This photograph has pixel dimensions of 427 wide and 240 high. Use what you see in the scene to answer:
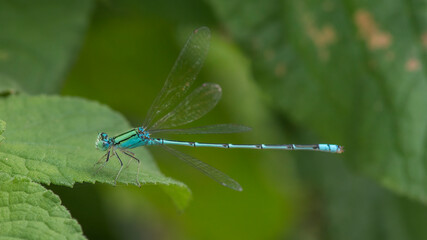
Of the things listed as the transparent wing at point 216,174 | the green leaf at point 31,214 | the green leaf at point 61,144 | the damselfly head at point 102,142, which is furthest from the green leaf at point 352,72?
the green leaf at point 31,214

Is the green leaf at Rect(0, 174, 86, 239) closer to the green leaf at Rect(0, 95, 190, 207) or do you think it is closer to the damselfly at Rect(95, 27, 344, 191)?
the green leaf at Rect(0, 95, 190, 207)

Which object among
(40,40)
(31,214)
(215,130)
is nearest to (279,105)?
(215,130)

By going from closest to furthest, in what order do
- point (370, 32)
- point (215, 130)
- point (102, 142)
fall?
1. point (102, 142)
2. point (215, 130)
3. point (370, 32)

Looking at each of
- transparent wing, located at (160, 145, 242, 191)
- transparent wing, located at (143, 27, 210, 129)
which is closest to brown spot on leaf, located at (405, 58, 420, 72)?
transparent wing, located at (143, 27, 210, 129)

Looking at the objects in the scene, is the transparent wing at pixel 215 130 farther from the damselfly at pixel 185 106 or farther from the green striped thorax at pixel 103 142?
the green striped thorax at pixel 103 142

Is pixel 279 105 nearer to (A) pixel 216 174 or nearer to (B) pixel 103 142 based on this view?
(A) pixel 216 174

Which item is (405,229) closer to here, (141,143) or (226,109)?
(226,109)
